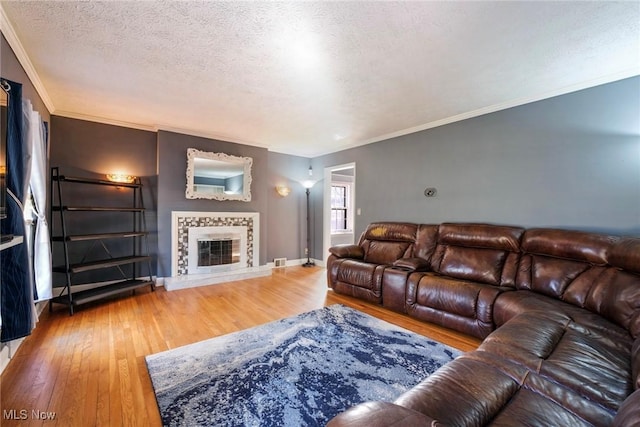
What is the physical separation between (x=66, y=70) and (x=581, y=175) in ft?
16.7

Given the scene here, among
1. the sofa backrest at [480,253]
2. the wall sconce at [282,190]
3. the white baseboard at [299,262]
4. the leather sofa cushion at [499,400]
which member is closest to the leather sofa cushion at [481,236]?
the sofa backrest at [480,253]

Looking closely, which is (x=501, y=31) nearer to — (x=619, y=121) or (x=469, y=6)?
(x=469, y=6)

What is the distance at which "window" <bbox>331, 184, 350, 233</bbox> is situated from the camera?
695 centimetres

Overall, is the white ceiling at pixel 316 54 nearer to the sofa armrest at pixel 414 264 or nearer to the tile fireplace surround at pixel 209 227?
the tile fireplace surround at pixel 209 227

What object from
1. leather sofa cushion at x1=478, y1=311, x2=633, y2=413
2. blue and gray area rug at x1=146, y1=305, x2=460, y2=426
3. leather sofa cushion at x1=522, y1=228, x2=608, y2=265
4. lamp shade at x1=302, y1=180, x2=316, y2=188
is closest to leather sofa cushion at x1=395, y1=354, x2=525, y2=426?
leather sofa cushion at x1=478, y1=311, x2=633, y2=413

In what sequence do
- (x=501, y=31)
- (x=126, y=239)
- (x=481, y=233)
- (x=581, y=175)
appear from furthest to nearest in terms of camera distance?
(x=126, y=239)
(x=481, y=233)
(x=581, y=175)
(x=501, y=31)

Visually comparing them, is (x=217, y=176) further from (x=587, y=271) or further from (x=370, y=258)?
(x=587, y=271)

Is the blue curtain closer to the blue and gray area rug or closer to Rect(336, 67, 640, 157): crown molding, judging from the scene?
the blue and gray area rug

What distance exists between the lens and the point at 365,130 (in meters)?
4.25

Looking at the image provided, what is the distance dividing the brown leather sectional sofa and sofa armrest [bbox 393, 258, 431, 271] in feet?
0.04

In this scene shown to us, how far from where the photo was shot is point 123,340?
2.39 m

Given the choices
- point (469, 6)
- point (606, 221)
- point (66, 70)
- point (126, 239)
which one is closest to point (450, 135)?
point (606, 221)

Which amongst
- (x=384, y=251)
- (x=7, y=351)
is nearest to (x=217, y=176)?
(x=384, y=251)

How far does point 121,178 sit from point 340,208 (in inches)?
185
